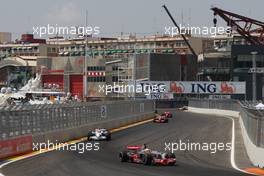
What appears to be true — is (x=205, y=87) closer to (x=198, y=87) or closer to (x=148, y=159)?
(x=198, y=87)

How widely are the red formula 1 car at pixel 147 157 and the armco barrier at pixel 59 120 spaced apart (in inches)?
227

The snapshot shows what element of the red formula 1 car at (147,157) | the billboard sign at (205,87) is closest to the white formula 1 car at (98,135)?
the red formula 1 car at (147,157)

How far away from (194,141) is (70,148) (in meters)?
9.41

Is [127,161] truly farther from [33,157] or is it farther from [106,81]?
[106,81]

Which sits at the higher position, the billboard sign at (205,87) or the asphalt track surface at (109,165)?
the billboard sign at (205,87)

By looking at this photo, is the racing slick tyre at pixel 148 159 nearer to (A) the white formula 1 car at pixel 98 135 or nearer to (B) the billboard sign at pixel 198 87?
(A) the white formula 1 car at pixel 98 135

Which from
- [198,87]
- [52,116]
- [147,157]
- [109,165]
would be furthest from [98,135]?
[198,87]

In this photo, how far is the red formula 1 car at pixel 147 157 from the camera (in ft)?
78.4

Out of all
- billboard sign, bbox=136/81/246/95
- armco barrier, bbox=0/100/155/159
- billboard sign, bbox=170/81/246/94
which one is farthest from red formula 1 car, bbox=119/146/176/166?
billboard sign, bbox=170/81/246/94

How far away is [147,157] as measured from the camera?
24016mm

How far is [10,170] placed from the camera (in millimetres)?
21641

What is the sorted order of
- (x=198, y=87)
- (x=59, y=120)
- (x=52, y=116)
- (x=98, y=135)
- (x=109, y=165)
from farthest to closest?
(x=198, y=87) < (x=98, y=135) < (x=59, y=120) < (x=52, y=116) < (x=109, y=165)

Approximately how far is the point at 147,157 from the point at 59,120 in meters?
13.9

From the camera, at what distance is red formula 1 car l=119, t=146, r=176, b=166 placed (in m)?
23.9
